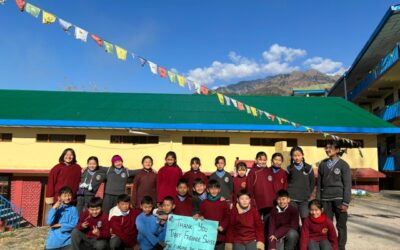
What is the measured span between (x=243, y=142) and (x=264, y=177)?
10.5 meters

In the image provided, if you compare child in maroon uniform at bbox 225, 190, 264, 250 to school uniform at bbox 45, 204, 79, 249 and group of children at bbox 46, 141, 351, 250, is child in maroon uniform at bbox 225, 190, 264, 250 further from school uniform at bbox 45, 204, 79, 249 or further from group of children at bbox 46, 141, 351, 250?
school uniform at bbox 45, 204, 79, 249

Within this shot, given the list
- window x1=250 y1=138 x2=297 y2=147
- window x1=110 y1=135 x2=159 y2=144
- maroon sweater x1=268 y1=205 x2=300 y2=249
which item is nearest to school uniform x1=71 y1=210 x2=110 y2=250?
maroon sweater x1=268 y1=205 x2=300 y2=249

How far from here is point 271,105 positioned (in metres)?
18.9

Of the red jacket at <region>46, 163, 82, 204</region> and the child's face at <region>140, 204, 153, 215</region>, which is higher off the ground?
the red jacket at <region>46, 163, 82, 204</region>

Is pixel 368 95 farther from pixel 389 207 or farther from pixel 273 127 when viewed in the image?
pixel 389 207

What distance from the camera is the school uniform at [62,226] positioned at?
16.3 feet

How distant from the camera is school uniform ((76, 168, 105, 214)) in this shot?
6371 millimetres

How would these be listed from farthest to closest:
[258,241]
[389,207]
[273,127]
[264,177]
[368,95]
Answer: [368,95] < [273,127] < [389,207] < [264,177] < [258,241]

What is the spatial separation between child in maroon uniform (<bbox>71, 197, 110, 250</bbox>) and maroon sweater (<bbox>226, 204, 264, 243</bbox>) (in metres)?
1.79

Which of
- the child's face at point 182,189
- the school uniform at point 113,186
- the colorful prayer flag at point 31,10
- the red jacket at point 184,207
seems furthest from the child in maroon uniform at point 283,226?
the colorful prayer flag at point 31,10

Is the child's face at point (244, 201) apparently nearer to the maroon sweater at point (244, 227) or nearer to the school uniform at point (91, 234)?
the maroon sweater at point (244, 227)

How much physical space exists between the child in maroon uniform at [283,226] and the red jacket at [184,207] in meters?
1.23

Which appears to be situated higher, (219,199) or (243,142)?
(243,142)

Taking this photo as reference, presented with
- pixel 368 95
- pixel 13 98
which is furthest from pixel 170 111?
pixel 368 95
